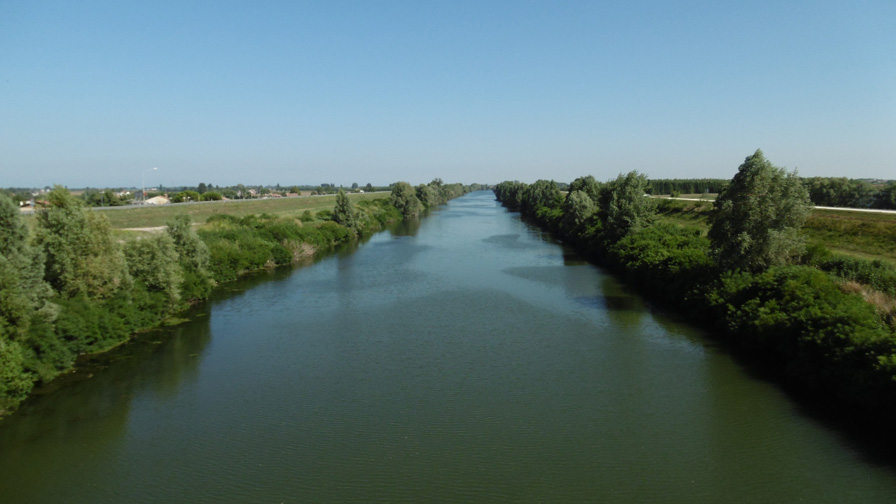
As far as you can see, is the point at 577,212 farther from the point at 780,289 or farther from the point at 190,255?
the point at 190,255

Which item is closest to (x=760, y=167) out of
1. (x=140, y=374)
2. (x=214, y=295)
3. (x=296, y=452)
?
(x=296, y=452)

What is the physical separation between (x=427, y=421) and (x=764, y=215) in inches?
596

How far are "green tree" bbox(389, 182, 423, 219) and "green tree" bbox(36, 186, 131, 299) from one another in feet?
208

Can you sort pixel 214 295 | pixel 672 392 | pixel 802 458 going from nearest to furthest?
pixel 802 458 → pixel 672 392 → pixel 214 295

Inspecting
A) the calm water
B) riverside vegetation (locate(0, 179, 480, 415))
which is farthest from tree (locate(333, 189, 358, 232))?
the calm water

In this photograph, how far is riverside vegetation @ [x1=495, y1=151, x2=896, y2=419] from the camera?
12297mm

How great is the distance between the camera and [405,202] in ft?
268

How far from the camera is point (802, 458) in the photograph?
10883mm

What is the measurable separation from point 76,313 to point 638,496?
16.6m

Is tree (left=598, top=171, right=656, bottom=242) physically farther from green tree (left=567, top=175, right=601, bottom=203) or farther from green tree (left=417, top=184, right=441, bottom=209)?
green tree (left=417, top=184, right=441, bottom=209)

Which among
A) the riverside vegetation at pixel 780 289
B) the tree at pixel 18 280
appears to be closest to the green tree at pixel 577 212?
the riverside vegetation at pixel 780 289

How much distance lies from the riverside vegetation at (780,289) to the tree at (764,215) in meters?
0.04

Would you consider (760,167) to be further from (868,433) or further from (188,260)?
(188,260)

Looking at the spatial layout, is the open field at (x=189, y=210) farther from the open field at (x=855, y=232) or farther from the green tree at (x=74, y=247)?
the open field at (x=855, y=232)
